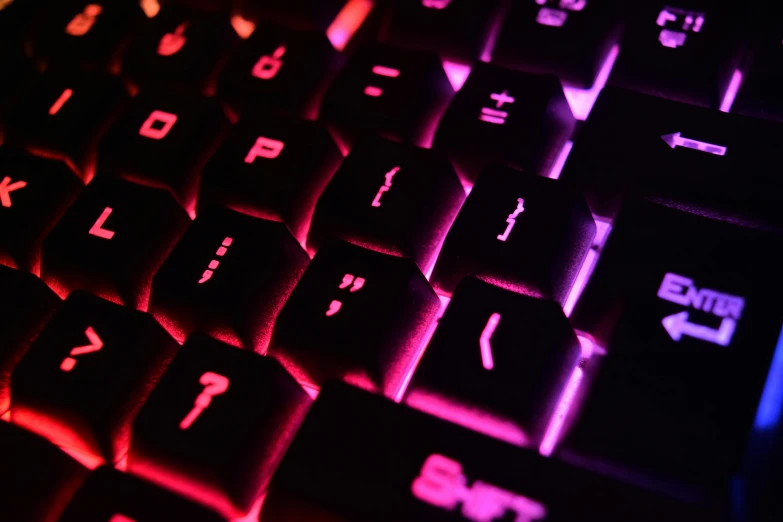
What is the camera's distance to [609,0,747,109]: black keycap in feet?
1.80

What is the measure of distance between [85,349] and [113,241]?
0.10 meters

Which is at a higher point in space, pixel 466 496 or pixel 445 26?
pixel 445 26

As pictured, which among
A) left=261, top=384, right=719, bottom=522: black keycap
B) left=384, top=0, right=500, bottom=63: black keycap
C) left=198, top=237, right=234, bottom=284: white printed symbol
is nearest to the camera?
left=261, top=384, right=719, bottom=522: black keycap

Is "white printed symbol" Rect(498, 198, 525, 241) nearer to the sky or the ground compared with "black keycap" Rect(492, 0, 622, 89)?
nearer to the ground

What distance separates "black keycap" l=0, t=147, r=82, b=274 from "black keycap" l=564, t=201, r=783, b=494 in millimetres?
448

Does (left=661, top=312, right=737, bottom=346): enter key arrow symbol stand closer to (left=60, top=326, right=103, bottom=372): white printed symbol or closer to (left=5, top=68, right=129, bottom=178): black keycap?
(left=60, top=326, right=103, bottom=372): white printed symbol

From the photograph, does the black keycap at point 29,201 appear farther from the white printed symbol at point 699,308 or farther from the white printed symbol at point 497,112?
the white printed symbol at point 699,308

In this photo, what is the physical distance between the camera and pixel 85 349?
0.49 meters

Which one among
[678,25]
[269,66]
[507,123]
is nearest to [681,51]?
[678,25]

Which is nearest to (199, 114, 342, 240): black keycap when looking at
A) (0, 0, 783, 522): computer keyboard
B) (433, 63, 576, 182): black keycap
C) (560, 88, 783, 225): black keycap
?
(0, 0, 783, 522): computer keyboard

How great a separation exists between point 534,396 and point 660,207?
0.18 m

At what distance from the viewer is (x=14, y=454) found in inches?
18.3

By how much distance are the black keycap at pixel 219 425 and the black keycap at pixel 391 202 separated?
5.0 inches

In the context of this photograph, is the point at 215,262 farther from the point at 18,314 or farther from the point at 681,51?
the point at 681,51
